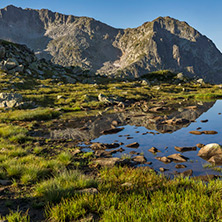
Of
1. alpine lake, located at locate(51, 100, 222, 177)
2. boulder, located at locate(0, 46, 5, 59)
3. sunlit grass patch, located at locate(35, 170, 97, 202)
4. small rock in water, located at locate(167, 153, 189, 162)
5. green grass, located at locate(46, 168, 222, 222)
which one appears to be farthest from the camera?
boulder, located at locate(0, 46, 5, 59)

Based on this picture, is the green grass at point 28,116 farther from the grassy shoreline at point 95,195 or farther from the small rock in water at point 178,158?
the small rock in water at point 178,158

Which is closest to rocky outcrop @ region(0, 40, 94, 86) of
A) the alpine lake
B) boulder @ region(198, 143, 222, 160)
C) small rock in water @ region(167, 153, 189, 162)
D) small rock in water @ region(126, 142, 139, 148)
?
the alpine lake

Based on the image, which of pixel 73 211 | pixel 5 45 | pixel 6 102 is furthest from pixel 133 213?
pixel 5 45

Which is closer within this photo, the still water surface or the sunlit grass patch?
the sunlit grass patch

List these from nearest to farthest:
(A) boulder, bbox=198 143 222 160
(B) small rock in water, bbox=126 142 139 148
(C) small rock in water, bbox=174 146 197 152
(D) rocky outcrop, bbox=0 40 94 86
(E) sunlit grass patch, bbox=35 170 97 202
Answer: (E) sunlit grass patch, bbox=35 170 97 202 < (A) boulder, bbox=198 143 222 160 < (C) small rock in water, bbox=174 146 197 152 < (B) small rock in water, bbox=126 142 139 148 < (D) rocky outcrop, bbox=0 40 94 86

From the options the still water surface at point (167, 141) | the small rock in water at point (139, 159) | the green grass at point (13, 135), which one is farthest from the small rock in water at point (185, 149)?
the green grass at point (13, 135)

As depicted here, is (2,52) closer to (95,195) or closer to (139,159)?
(139,159)

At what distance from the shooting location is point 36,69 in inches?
1907

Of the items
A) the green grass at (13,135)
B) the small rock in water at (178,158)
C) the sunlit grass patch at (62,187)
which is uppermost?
the sunlit grass patch at (62,187)

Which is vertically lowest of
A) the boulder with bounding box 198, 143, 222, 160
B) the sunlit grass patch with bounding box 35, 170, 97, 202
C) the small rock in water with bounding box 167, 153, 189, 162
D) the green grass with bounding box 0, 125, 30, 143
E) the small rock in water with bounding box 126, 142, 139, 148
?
the green grass with bounding box 0, 125, 30, 143

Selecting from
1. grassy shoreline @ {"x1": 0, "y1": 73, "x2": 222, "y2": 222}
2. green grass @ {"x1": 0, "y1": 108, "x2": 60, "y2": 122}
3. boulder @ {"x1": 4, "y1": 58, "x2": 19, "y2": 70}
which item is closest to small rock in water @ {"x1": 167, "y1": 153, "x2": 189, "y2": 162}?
grassy shoreline @ {"x1": 0, "y1": 73, "x2": 222, "y2": 222}

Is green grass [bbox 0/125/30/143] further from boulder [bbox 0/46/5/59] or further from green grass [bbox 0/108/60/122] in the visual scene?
boulder [bbox 0/46/5/59]

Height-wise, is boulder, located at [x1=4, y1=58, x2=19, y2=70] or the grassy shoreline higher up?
boulder, located at [x1=4, y1=58, x2=19, y2=70]

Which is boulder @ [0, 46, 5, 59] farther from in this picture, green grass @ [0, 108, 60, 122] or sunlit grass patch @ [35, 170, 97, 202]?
sunlit grass patch @ [35, 170, 97, 202]
